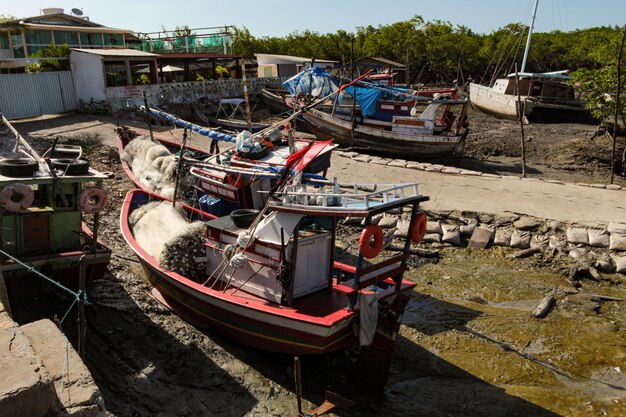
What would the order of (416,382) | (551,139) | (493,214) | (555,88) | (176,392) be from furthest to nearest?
(555,88)
(551,139)
(493,214)
(416,382)
(176,392)

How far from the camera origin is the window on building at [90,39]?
29.3m

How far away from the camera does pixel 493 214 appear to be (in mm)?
12711

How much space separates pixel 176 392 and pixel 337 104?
17063mm

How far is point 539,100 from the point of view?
102 feet

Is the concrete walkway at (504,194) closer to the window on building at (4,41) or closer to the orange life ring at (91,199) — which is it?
the orange life ring at (91,199)

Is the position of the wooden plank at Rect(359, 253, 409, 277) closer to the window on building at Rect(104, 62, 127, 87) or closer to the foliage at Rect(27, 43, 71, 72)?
the window on building at Rect(104, 62, 127, 87)

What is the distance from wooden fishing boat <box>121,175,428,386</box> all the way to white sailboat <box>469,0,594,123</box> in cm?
2577

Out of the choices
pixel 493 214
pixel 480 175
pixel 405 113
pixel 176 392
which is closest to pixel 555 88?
pixel 405 113

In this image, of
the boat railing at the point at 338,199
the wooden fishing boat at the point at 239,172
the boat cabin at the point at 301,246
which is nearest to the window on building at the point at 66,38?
the wooden fishing boat at the point at 239,172

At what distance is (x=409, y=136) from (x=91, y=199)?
47.3ft

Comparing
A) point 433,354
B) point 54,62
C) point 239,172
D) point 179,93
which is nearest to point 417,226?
point 433,354

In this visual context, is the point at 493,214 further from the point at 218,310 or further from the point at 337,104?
the point at 337,104

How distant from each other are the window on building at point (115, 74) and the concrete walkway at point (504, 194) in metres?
11.7

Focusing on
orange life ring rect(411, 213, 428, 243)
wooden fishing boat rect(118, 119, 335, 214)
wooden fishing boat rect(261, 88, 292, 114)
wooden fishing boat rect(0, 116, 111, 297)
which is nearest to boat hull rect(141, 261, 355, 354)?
wooden fishing boat rect(0, 116, 111, 297)
